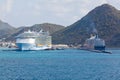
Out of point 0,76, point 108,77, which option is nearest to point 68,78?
point 108,77

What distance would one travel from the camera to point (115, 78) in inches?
2432

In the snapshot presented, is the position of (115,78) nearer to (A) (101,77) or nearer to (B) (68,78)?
(A) (101,77)

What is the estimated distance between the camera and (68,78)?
202 feet

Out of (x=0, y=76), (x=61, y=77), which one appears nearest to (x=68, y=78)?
(x=61, y=77)

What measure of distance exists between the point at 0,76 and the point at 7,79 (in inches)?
183

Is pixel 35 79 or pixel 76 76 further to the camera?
pixel 76 76

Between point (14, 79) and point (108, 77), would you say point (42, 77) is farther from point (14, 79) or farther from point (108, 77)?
point (108, 77)

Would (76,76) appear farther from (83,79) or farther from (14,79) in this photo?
(14,79)

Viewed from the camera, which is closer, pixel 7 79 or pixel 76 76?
pixel 7 79

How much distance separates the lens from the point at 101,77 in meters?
63.5

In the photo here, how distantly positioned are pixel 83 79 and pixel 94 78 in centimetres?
209

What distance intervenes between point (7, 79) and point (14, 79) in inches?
36.3

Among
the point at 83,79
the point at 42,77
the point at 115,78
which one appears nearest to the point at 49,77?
the point at 42,77

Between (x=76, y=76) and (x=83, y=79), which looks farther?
(x=76, y=76)
